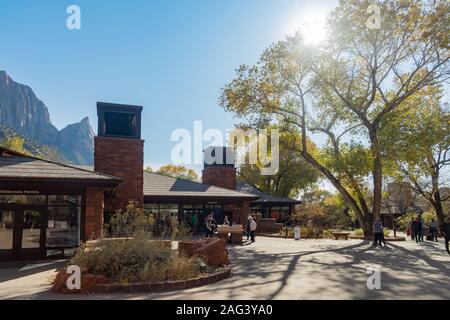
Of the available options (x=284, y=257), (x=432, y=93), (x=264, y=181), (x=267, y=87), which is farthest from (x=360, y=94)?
(x=264, y=181)

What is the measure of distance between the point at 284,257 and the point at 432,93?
19.9 m

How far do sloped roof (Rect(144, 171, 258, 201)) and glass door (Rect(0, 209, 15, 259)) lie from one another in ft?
43.7

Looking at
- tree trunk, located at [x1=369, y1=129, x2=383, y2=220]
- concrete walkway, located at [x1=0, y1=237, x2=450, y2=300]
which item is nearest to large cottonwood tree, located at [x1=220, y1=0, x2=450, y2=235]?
tree trunk, located at [x1=369, y1=129, x2=383, y2=220]

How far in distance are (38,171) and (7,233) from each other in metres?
2.37

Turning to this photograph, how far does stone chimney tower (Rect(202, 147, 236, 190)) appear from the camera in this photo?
123 feet

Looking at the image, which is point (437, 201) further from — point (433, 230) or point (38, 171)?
point (38, 171)

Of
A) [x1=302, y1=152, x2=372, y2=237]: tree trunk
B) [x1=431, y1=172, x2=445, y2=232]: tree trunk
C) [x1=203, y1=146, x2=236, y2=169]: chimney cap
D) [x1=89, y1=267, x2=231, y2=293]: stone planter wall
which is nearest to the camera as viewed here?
[x1=89, y1=267, x2=231, y2=293]: stone planter wall

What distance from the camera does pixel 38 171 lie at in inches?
567

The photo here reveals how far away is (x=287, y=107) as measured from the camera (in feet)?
91.4

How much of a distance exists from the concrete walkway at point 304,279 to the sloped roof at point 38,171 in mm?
2959

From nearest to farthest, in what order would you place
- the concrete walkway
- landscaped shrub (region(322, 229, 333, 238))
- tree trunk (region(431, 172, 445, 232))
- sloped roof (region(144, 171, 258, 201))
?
the concrete walkway
sloped roof (region(144, 171, 258, 201))
landscaped shrub (region(322, 229, 333, 238))
tree trunk (region(431, 172, 445, 232))

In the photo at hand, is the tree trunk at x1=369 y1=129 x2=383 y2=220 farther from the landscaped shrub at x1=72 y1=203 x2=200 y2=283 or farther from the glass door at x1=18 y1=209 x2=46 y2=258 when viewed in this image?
the glass door at x1=18 y1=209 x2=46 y2=258
